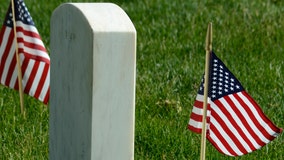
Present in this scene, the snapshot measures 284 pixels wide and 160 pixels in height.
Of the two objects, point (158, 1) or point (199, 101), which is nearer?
point (199, 101)

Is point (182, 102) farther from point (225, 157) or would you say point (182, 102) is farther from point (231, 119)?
point (231, 119)

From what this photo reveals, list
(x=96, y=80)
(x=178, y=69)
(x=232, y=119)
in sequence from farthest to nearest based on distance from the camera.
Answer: (x=178, y=69) → (x=232, y=119) → (x=96, y=80)

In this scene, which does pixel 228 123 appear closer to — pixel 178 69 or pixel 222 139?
pixel 222 139

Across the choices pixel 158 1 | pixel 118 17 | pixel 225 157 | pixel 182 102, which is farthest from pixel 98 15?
pixel 158 1

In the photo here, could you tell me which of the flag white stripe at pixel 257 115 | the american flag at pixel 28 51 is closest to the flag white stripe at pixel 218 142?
the flag white stripe at pixel 257 115

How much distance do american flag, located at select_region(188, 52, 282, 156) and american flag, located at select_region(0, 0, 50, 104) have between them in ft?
4.72

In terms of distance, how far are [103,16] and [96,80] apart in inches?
10.6

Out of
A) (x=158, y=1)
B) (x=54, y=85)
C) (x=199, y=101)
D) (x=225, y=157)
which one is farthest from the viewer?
(x=158, y=1)

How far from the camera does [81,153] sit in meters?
3.57

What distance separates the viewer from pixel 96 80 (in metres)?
3.43

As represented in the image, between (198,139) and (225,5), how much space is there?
360cm

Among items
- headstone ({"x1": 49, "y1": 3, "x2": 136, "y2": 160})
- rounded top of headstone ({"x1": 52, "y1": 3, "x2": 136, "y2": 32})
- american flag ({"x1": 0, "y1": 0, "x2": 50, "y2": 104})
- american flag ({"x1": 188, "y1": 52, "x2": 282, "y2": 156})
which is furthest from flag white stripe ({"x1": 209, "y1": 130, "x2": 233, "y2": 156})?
american flag ({"x1": 0, "y1": 0, "x2": 50, "y2": 104})

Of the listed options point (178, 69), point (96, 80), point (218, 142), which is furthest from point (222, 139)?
point (178, 69)

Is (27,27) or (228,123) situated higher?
(27,27)
